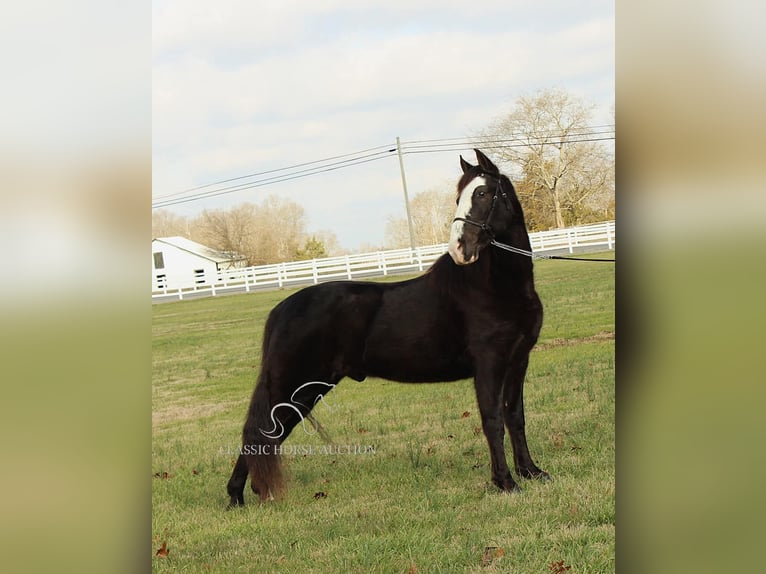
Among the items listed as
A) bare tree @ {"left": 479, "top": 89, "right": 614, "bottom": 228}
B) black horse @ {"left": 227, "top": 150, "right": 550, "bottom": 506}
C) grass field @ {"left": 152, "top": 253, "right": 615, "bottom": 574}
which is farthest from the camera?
black horse @ {"left": 227, "top": 150, "right": 550, "bottom": 506}

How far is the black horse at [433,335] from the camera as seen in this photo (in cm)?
423

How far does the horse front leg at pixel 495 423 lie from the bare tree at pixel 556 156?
1.03 meters

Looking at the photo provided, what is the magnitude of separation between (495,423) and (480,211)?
4.37ft

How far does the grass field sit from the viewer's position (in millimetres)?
4008

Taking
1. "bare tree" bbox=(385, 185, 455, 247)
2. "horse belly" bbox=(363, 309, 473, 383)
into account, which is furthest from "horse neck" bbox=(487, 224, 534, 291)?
"horse belly" bbox=(363, 309, 473, 383)

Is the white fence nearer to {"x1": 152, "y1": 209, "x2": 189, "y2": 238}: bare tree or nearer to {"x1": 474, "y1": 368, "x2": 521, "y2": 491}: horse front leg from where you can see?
{"x1": 152, "y1": 209, "x2": 189, "y2": 238}: bare tree

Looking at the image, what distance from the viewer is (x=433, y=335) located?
430 cm

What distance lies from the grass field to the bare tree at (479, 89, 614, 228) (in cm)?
39

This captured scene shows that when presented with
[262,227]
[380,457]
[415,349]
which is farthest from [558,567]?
[262,227]

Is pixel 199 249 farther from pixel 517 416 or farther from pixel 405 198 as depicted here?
pixel 517 416
